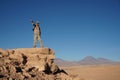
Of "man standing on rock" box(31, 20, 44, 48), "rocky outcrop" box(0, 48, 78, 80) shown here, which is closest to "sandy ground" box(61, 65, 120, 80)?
"rocky outcrop" box(0, 48, 78, 80)

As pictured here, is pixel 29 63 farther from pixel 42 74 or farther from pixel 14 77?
pixel 14 77

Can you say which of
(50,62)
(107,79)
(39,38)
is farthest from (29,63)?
(107,79)

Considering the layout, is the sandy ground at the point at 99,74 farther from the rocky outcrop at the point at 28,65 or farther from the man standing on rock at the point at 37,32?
the man standing on rock at the point at 37,32

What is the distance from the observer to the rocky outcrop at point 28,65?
8.48 metres

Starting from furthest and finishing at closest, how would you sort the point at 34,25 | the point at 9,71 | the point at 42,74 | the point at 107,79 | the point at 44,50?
the point at 107,79
the point at 34,25
the point at 44,50
the point at 42,74
the point at 9,71

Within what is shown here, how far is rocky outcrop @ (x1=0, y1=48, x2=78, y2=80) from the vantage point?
27.8 feet

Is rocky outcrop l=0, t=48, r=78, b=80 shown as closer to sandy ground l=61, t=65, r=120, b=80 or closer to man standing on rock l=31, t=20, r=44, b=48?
man standing on rock l=31, t=20, r=44, b=48

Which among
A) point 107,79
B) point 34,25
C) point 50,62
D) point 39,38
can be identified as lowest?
point 107,79

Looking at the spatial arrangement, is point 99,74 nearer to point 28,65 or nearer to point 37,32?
point 37,32

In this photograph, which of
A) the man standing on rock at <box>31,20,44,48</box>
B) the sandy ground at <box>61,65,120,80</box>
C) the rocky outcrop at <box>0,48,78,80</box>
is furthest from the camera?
the sandy ground at <box>61,65,120,80</box>

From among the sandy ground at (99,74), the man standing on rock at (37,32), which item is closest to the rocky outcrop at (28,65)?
the man standing on rock at (37,32)

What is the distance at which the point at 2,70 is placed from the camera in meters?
8.34

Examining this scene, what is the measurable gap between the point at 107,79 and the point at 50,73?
455 inches

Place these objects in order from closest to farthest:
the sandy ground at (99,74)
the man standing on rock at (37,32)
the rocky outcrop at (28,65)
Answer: the rocky outcrop at (28,65) < the man standing on rock at (37,32) < the sandy ground at (99,74)
